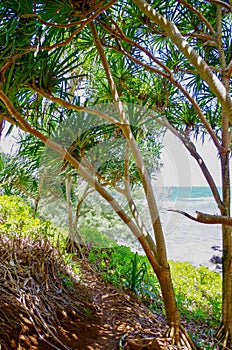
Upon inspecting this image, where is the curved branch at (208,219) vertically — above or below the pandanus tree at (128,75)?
below

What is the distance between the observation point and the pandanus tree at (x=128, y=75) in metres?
1.14

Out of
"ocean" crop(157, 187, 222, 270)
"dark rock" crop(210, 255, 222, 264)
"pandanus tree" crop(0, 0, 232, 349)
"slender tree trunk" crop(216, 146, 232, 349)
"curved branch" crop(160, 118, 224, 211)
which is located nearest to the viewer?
"pandanus tree" crop(0, 0, 232, 349)

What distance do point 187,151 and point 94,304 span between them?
1366 mm

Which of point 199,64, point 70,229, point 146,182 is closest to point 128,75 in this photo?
point 146,182

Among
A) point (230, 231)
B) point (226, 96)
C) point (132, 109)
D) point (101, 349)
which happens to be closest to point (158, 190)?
point (230, 231)

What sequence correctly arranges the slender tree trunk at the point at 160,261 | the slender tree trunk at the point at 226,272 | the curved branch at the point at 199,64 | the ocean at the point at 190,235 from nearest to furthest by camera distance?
the curved branch at the point at 199,64
the slender tree trunk at the point at 160,261
the slender tree trunk at the point at 226,272
the ocean at the point at 190,235

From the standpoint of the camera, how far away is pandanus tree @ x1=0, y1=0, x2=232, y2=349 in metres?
1.14

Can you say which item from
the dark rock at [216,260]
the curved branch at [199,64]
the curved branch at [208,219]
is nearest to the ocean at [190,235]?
the dark rock at [216,260]

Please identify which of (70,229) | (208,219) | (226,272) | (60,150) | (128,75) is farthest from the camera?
(70,229)

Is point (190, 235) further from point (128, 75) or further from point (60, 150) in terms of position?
point (60, 150)

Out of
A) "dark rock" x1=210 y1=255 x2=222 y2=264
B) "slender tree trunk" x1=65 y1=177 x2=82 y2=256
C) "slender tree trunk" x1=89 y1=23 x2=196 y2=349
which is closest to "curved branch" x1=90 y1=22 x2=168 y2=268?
"slender tree trunk" x1=89 y1=23 x2=196 y2=349

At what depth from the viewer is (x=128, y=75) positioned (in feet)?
7.61

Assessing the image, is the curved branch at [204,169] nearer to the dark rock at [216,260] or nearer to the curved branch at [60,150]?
the curved branch at [60,150]

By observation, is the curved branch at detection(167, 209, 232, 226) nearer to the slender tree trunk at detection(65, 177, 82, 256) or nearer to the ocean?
the ocean
